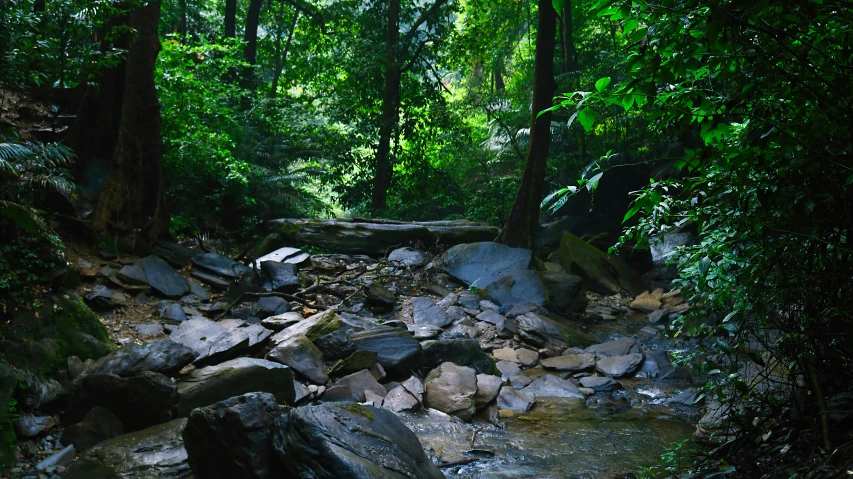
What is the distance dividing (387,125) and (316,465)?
12854mm

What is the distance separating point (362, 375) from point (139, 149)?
5114mm

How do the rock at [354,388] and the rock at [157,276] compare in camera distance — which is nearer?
the rock at [354,388]

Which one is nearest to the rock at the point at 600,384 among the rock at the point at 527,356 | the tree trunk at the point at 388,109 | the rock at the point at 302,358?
the rock at the point at 527,356

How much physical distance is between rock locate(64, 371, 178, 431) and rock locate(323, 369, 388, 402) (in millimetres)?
1544

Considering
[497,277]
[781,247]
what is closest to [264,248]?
[497,277]

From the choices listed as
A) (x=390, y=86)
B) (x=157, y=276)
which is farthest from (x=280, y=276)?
(x=390, y=86)

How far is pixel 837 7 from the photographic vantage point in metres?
2.22

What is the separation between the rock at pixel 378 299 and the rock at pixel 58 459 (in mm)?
4913

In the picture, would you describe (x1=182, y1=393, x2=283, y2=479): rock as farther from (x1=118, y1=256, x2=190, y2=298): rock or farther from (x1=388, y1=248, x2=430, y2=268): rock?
(x1=388, y1=248, x2=430, y2=268): rock

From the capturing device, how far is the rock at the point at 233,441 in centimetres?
389

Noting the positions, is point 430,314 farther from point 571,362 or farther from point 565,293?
point 565,293

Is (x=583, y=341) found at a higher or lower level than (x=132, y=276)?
lower

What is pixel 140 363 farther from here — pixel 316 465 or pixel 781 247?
pixel 781 247

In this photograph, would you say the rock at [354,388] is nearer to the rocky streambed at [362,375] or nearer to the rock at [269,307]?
the rocky streambed at [362,375]
